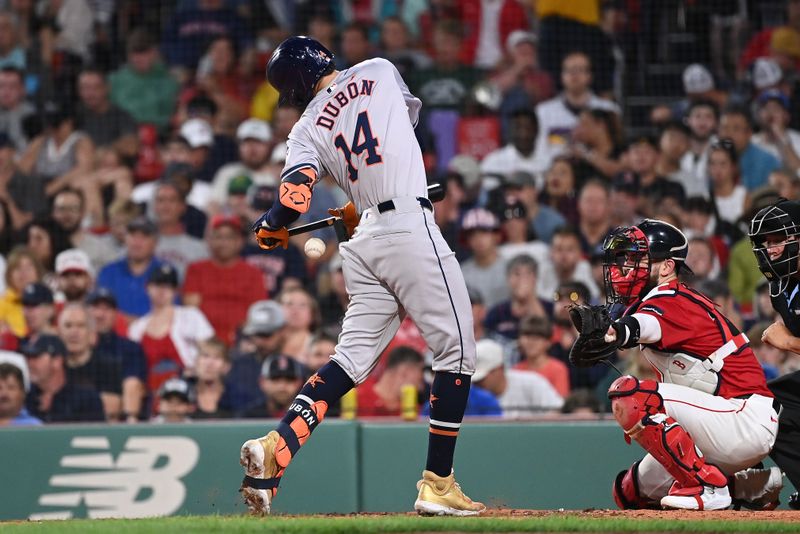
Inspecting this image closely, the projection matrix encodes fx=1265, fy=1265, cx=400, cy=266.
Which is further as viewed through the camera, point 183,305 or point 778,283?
point 183,305

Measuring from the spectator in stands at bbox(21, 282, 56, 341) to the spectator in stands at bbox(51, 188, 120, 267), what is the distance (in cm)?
88

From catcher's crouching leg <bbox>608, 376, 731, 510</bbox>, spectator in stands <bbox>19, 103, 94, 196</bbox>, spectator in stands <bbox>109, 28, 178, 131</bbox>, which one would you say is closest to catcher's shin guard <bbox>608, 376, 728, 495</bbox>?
catcher's crouching leg <bbox>608, 376, 731, 510</bbox>

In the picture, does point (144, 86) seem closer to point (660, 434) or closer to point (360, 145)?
point (360, 145)

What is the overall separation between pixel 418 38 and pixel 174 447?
592cm

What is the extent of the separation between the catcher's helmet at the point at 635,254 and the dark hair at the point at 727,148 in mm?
4580

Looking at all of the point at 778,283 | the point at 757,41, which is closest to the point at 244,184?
the point at 757,41

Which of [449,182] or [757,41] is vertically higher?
[757,41]

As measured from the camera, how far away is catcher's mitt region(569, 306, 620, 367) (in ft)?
15.6

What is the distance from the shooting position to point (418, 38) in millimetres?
11766

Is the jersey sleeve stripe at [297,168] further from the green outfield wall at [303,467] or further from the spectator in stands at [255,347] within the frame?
the spectator in stands at [255,347]

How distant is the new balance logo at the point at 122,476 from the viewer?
6.91 metres

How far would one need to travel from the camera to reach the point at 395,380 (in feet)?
26.2

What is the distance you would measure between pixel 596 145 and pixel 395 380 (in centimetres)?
339

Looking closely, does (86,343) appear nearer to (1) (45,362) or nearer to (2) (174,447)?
(1) (45,362)
